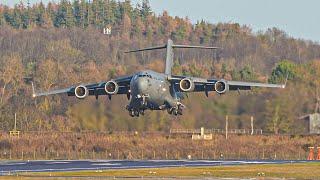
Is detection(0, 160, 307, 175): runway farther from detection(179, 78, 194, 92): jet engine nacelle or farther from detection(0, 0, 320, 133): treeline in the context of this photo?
detection(179, 78, 194, 92): jet engine nacelle

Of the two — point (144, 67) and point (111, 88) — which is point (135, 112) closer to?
point (111, 88)

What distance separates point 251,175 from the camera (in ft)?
200

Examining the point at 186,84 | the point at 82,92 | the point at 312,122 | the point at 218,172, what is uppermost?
the point at 186,84

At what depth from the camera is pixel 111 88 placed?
197 feet

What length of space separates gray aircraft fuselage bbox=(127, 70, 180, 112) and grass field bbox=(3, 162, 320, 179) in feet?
16.5

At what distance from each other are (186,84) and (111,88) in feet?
15.6

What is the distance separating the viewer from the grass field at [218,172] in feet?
199

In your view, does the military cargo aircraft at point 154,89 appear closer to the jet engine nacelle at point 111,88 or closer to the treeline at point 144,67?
the jet engine nacelle at point 111,88

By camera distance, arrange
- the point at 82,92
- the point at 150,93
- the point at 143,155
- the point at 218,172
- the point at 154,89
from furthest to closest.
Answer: the point at 143,155, the point at 218,172, the point at 82,92, the point at 154,89, the point at 150,93

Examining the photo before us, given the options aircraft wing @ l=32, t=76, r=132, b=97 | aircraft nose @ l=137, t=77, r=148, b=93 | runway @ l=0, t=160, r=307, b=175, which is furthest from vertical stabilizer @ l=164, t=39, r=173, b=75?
aircraft nose @ l=137, t=77, r=148, b=93

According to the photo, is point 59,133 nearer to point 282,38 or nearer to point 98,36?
point 282,38

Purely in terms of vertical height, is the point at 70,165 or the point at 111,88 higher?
the point at 111,88

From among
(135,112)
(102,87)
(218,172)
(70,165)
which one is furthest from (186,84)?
(70,165)

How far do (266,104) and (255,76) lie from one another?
2779 centimetres
